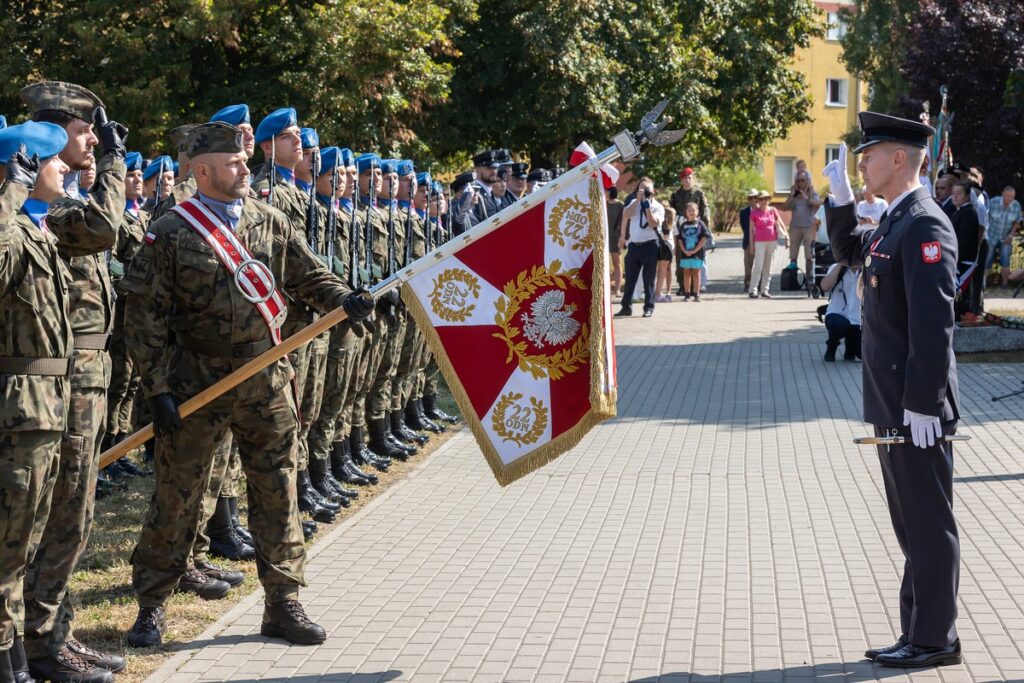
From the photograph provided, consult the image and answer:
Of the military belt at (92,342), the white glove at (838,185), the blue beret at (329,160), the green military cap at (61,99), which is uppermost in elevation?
the green military cap at (61,99)

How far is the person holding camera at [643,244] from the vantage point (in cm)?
2192

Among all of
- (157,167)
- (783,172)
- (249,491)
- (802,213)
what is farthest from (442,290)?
(783,172)

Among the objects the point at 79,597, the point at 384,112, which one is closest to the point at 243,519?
the point at 79,597

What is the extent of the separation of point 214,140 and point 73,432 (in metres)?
1.42

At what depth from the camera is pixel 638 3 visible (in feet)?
104

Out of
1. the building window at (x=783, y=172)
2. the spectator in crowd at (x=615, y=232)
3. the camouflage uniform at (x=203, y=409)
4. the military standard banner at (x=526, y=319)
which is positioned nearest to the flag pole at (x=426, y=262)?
the military standard banner at (x=526, y=319)

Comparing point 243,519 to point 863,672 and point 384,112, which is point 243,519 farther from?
point 384,112

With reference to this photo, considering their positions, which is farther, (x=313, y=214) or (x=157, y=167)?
(x=157, y=167)

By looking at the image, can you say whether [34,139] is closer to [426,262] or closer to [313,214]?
[426,262]

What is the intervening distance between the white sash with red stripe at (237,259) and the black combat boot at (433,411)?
664 cm

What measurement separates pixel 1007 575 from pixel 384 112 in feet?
49.5

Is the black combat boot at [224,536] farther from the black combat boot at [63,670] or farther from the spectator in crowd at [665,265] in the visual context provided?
the spectator in crowd at [665,265]

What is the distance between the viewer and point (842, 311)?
1630 centimetres

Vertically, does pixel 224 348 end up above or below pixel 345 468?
above
